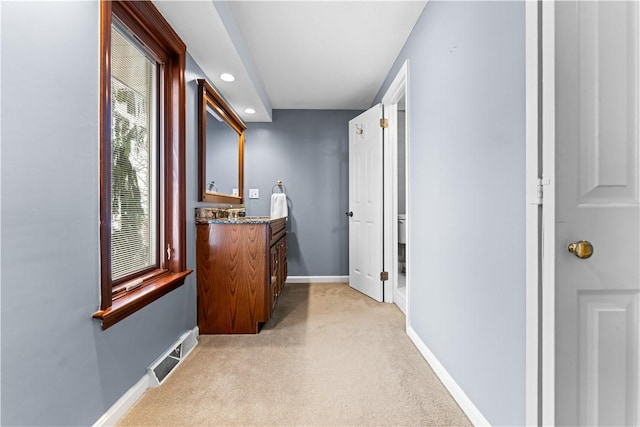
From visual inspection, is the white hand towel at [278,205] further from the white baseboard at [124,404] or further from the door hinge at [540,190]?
the door hinge at [540,190]

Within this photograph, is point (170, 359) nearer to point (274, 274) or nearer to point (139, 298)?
point (139, 298)

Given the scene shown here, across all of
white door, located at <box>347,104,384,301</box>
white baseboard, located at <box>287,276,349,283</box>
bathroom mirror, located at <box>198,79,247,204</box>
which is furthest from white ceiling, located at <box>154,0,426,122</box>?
white baseboard, located at <box>287,276,349,283</box>

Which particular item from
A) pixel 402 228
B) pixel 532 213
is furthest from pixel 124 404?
pixel 402 228

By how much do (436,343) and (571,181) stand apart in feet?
3.91

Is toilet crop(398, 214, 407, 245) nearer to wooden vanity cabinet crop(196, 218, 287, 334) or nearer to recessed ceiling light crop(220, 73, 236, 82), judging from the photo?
wooden vanity cabinet crop(196, 218, 287, 334)

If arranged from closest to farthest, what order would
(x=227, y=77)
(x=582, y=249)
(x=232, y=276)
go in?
(x=582, y=249), (x=232, y=276), (x=227, y=77)

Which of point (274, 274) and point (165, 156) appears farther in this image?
point (274, 274)

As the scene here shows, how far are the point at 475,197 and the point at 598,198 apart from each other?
17.2 inches

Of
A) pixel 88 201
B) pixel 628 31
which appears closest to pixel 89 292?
pixel 88 201

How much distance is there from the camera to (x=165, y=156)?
1823 mm

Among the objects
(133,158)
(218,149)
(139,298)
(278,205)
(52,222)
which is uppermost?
(218,149)

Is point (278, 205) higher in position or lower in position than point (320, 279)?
higher

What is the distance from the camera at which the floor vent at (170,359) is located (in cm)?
151

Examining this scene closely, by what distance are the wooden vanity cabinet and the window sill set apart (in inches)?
11.3
